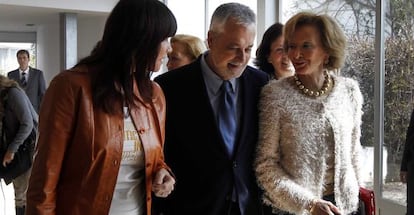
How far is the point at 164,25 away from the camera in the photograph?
1574 mm

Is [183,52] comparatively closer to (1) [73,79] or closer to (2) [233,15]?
(2) [233,15]

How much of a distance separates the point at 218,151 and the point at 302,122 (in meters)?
0.30

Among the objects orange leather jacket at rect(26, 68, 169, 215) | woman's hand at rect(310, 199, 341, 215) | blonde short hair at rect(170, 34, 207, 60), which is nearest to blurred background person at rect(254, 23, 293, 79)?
blonde short hair at rect(170, 34, 207, 60)

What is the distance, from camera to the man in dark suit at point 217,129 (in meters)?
1.81

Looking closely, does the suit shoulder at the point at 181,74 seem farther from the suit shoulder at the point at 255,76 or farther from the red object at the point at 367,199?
the red object at the point at 367,199

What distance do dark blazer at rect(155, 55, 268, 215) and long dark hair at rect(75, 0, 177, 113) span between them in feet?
1.01

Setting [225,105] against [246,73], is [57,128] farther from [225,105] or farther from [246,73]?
[246,73]

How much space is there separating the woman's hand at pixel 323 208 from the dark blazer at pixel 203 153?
233mm

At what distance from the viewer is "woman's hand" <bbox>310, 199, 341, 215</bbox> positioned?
168 centimetres

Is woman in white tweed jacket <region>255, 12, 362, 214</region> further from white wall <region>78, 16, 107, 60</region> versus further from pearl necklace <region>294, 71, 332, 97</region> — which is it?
white wall <region>78, 16, 107, 60</region>

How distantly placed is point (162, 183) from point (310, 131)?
0.52 meters

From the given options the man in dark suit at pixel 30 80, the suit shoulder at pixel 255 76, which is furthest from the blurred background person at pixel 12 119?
the man in dark suit at pixel 30 80

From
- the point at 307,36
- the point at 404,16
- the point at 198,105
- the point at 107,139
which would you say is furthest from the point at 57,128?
the point at 404,16

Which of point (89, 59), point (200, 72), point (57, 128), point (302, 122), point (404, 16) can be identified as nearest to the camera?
point (57, 128)
